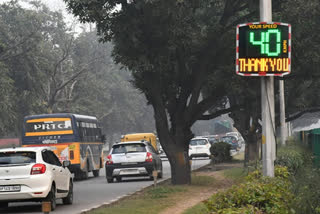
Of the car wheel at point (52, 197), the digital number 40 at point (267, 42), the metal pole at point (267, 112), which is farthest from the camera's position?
the car wheel at point (52, 197)

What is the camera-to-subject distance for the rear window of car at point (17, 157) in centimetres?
1761

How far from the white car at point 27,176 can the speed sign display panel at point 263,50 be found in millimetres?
5995

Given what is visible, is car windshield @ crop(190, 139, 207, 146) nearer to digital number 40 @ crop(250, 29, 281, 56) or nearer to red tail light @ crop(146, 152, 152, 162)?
red tail light @ crop(146, 152, 152, 162)

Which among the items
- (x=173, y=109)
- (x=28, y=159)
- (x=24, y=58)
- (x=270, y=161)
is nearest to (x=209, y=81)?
(x=173, y=109)

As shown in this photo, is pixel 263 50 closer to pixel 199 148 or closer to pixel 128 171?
pixel 128 171

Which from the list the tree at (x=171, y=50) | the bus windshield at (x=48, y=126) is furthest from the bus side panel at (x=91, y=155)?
the tree at (x=171, y=50)

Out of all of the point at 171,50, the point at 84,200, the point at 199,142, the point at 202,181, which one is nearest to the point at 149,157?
the point at 202,181

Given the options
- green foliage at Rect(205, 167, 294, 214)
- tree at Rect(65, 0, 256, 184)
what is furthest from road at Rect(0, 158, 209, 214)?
green foliage at Rect(205, 167, 294, 214)

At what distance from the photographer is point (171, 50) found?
22.8 meters

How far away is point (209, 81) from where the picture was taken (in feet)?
81.1

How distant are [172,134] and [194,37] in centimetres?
358

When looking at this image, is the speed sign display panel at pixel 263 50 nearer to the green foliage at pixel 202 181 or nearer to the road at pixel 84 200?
the road at pixel 84 200

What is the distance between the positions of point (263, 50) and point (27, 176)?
21.8 feet

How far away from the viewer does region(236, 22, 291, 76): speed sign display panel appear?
13609mm
